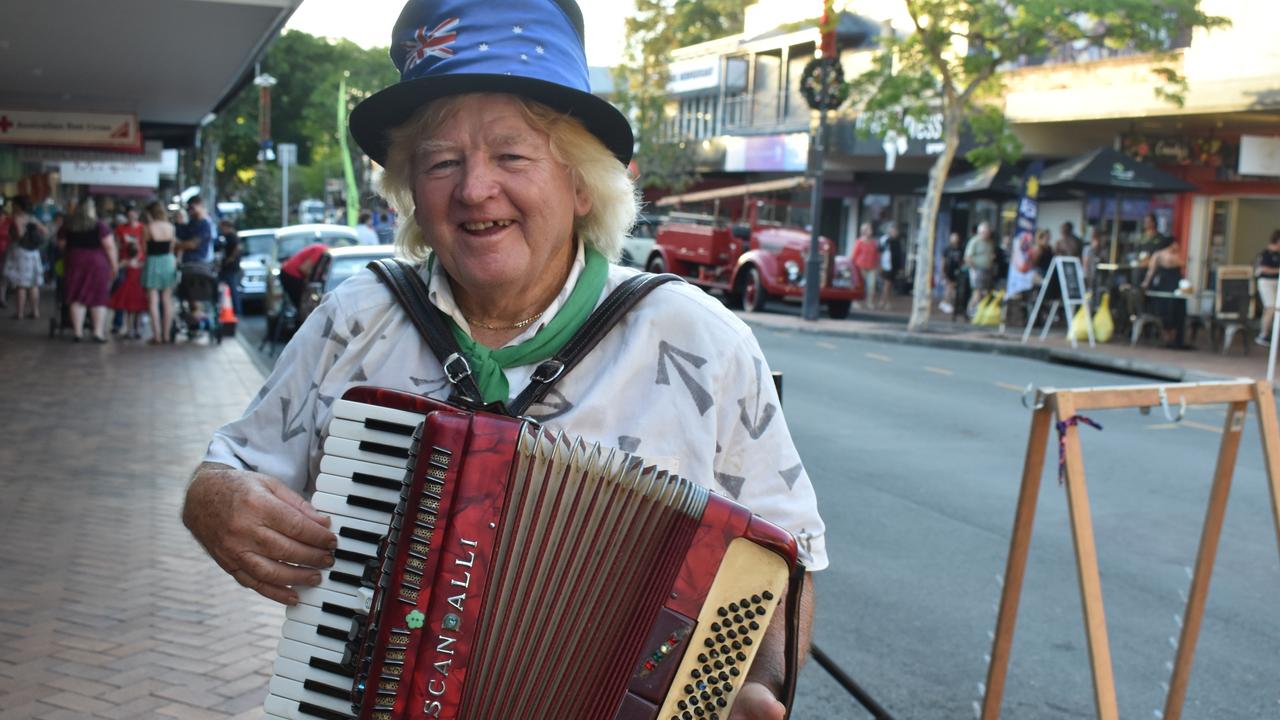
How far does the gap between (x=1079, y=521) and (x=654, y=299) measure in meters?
1.70

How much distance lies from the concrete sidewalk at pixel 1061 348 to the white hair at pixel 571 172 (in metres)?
13.5

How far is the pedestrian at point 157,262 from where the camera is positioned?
16.9 m

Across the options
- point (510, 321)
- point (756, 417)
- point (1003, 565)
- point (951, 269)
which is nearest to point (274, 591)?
point (510, 321)

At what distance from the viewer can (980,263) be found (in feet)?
78.6

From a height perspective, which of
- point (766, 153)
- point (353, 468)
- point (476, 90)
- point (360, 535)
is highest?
point (766, 153)

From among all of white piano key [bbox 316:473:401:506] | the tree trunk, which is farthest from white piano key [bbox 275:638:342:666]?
the tree trunk

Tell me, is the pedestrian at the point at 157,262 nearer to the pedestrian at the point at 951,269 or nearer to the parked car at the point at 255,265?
the parked car at the point at 255,265

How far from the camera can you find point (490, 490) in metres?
1.88

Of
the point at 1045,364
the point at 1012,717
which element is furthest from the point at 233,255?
the point at 1012,717

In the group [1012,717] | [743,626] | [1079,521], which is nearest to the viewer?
[743,626]

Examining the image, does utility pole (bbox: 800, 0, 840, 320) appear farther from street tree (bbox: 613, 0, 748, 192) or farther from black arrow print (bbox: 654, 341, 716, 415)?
black arrow print (bbox: 654, 341, 716, 415)

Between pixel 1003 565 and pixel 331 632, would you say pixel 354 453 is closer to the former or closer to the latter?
pixel 331 632

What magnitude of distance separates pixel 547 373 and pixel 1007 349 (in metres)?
17.4

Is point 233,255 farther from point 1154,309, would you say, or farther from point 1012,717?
point 1012,717
